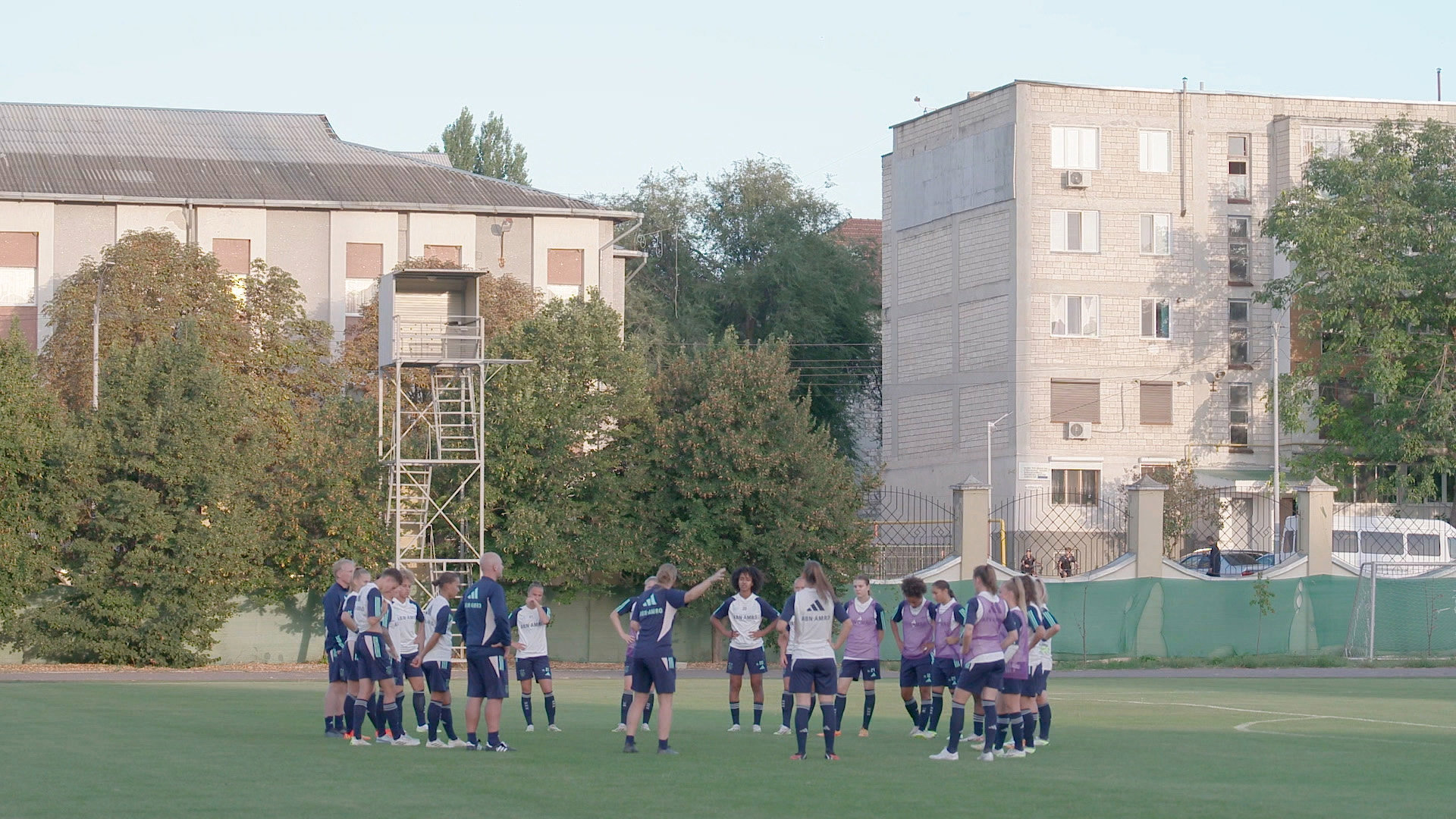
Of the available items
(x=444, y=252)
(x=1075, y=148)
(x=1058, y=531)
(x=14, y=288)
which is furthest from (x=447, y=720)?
(x=1075, y=148)

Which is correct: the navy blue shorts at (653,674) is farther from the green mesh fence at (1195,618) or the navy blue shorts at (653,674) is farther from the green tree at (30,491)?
Answer: the green tree at (30,491)

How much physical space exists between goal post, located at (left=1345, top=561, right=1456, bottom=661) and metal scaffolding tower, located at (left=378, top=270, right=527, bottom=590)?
18354mm

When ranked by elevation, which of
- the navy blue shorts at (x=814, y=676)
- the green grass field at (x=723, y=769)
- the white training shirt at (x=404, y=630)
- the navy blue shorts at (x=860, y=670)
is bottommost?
the green grass field at (x=723, y=769)

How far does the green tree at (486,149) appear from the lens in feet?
253

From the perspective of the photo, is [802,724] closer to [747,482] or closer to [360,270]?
[747,482]

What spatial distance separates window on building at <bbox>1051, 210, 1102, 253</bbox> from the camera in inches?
2274

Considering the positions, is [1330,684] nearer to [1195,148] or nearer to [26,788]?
[26,788]

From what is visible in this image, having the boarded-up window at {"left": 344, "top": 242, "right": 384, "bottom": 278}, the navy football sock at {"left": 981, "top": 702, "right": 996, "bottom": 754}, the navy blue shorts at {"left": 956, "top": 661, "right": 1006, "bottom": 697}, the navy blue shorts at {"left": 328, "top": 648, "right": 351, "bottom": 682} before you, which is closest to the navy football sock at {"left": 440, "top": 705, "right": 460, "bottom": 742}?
the navy blue shorts at {"left": 328, "top": 648, "right": 351, "bottom": 682}

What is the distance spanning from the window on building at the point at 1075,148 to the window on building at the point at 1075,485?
10.3m

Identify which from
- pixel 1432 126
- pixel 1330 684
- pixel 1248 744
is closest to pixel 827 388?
pixel 1432 126

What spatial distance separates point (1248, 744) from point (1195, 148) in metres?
44.5

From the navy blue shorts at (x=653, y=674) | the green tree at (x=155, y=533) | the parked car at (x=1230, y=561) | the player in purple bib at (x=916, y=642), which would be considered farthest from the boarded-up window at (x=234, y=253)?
the navy blue shorts at (x=653, y=674)

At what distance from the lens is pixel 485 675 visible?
15.7m

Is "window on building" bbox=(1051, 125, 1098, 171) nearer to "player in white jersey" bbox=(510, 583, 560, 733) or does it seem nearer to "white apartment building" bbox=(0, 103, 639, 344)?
"white apartment building" bbox=(0, 103, 639, 344)
